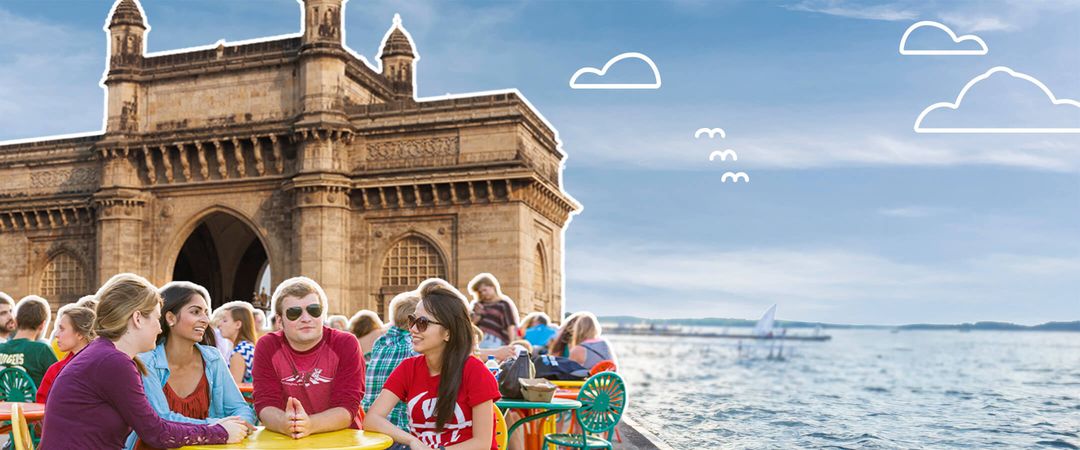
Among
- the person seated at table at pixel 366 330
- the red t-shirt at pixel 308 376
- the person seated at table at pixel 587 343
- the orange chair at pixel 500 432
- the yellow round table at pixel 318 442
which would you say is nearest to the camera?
the yellow round table at pixel 318 442

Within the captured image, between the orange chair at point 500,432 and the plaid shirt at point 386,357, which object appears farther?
the plaid shirt at point 386,357

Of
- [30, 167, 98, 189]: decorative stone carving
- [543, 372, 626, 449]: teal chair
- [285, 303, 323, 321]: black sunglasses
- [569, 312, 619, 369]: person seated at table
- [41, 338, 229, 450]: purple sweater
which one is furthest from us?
[30, 167, 98, 189]: decorative stone carving

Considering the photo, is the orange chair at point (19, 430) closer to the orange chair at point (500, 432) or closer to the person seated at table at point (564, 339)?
the orange chair at point (500, 432)

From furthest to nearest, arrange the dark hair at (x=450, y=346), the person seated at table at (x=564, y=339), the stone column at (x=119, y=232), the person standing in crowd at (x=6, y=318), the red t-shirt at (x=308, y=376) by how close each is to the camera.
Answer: the stone column at (x=119, y=232) < the person seated at table at (x=564, y=339) < the person standing in crowd at (x=6, y=318) < the red t-shirt at (x=308, y=376) < the dark hair at (x=450, y=346)

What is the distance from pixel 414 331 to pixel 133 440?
5.00 ft

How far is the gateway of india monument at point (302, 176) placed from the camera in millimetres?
26406

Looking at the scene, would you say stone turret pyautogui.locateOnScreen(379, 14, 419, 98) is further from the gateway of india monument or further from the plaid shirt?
the plaid shirt

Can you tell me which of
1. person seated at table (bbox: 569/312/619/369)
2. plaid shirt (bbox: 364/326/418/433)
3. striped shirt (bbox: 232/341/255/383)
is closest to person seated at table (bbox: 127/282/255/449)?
plaid shirt (bbox: 364/326/418/433)

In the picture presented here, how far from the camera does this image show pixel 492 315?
11875 millimetres

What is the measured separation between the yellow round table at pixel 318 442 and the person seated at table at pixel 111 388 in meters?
0.34

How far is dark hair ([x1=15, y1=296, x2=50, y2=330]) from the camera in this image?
8.37 meters

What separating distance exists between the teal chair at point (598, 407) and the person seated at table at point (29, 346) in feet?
14.4

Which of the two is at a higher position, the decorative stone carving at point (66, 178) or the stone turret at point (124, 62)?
the stone turret at point (124, 62)

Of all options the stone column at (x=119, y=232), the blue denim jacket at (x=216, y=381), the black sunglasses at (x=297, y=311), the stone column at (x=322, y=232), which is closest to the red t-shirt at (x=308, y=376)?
the blue denim jacket at (x=216, y=381)
